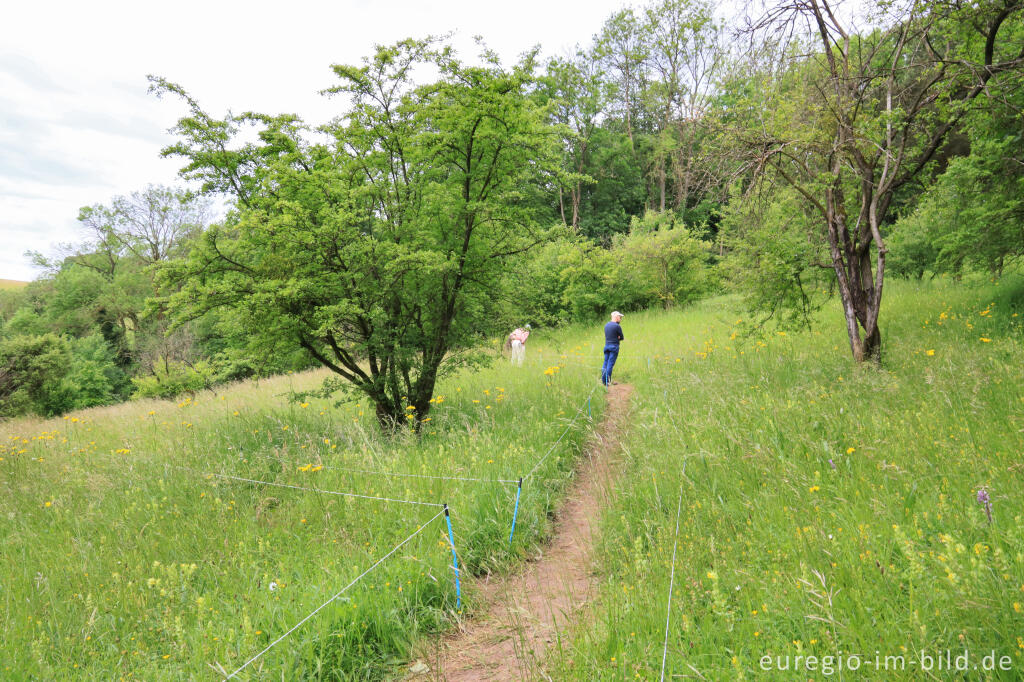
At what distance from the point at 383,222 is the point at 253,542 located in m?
4.70

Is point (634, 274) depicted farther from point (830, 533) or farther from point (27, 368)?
point (27, 368)

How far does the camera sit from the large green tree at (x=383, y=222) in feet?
21.0

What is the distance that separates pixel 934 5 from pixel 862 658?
608cm

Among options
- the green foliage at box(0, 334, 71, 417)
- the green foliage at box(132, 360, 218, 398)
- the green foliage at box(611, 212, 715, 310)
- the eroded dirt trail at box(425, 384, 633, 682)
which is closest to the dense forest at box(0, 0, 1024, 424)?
the eroded dirt trail at box(425, 384, 633, 682)

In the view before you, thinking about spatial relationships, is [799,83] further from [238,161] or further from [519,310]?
[238,161]

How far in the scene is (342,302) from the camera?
6203mm

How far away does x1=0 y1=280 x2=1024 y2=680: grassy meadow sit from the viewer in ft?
7.14

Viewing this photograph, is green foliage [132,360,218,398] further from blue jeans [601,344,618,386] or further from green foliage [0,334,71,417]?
blue jeans [601,344,618,386]

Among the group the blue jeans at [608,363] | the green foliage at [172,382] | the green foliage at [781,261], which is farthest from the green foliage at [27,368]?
Answer: the green foliage at [781,261]

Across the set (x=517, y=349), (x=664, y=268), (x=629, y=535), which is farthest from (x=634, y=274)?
(x=629, y=535)

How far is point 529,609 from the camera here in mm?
3059

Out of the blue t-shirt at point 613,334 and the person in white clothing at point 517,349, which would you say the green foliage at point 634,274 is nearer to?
the person in white clothing at point 517,349

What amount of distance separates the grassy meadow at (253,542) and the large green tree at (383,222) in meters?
1.47

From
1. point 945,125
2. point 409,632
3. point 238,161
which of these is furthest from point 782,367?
point 238,161
